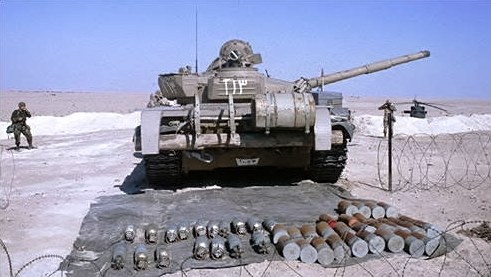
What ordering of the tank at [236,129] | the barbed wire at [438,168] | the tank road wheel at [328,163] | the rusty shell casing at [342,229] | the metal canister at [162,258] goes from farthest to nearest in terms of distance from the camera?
the barbed wire at [438,168], the tank road wheel at [328,163], the tank at [236,129], the rusty shell casing at [342,229], the metal canister at [162,258]

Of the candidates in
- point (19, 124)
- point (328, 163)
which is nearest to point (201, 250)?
point (328, 163)

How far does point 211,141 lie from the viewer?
29.4 feet

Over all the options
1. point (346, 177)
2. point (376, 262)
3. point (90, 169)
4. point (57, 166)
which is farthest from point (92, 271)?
point (57, 166)

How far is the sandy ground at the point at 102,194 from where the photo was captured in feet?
19.1

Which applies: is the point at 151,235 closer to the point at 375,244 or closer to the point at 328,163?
the point at 375,244

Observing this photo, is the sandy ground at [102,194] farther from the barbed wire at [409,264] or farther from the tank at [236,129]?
the tank at [236,129]

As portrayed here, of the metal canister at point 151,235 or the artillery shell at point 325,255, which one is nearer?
the artillery shell at point 325,255

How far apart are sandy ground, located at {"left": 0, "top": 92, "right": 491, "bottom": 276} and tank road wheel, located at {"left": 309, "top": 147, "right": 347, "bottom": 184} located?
1.65ft

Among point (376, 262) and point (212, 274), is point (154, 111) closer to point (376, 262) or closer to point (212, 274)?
point (212, 274)

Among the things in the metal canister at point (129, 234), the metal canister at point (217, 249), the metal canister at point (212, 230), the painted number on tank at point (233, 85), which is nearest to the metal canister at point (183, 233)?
the metal canister at point (212, 230)

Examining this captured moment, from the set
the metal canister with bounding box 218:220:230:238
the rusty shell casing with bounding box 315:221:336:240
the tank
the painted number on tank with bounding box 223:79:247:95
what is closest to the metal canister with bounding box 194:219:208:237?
the metal canister with bounding box 218:220:230:238

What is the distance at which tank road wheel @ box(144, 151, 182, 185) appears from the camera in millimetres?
9625

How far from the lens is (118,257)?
593 cm

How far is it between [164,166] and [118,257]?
389cm
